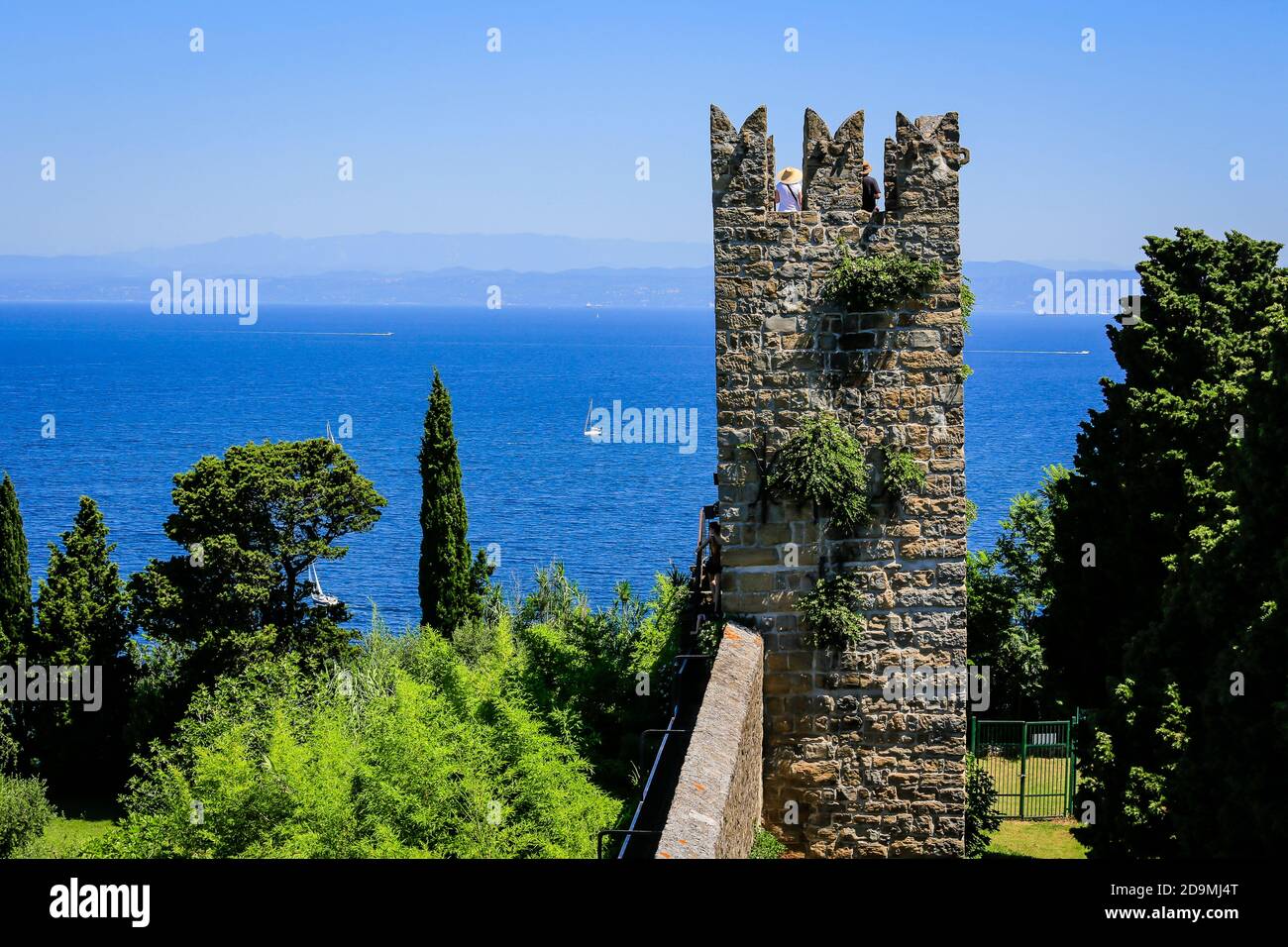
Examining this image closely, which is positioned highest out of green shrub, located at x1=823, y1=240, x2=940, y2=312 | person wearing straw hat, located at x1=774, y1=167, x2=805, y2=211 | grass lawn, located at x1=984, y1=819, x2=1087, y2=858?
person wearing straw hat, located at x1=774, y1=167, x2=805, y2=211

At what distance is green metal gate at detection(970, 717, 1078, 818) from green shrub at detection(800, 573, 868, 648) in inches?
606

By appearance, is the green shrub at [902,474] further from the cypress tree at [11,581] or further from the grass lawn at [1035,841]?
the cypress tree at [11,581]

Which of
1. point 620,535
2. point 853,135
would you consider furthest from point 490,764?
point 620,535

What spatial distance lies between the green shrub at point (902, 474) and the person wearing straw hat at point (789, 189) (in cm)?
224

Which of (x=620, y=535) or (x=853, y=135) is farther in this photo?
(x=620, y=535)

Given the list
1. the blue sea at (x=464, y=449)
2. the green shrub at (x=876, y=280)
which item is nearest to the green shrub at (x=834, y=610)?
the green shrub at (x=876, y=280)

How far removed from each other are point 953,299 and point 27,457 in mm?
109290

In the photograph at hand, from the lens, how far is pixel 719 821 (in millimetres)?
8266

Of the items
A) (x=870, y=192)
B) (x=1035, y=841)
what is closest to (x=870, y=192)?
(x=870, y=192)

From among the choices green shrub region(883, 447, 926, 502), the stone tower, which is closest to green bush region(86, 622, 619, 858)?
the stone tower

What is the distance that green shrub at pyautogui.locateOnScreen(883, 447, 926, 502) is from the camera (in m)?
11.3

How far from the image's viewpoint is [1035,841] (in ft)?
79.3

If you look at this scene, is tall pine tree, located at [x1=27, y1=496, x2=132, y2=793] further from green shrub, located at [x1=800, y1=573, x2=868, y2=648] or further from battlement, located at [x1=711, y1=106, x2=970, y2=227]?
battlement, located at [x1=711, y1=106, x2=970, y2=227]
